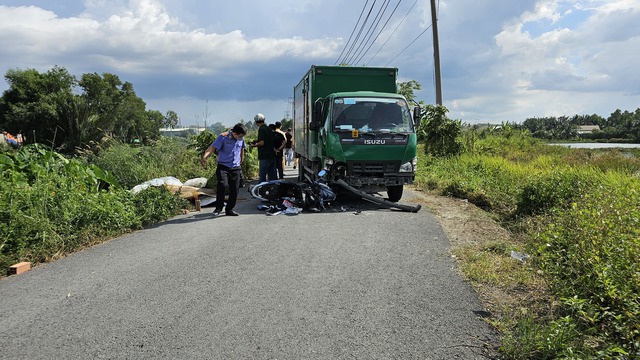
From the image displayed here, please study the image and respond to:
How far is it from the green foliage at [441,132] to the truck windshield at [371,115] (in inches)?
409

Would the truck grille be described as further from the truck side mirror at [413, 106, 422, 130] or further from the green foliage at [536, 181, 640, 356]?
the green foliage at [536, 181, 640, 356]

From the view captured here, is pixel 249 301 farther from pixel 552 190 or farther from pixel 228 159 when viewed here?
pixel 552 190

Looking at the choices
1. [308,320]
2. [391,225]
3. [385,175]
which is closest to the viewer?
[308,320]

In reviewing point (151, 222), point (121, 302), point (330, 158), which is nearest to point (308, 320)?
point (121, 302)

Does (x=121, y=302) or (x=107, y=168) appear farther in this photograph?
(x=107, y=168)

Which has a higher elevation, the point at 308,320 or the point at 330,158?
the point at 330,158

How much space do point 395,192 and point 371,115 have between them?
5.81ft

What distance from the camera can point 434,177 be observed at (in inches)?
538

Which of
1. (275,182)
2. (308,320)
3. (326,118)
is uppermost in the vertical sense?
(326,118)

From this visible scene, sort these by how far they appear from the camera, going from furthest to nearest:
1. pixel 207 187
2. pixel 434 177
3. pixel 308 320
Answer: pixel 434 177 → pixel 207 187 → pixel 308 320

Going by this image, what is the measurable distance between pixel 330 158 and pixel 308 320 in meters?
5.83

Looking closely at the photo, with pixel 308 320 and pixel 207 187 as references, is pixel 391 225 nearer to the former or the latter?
pixel 308 320

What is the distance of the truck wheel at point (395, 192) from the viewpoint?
9852mm

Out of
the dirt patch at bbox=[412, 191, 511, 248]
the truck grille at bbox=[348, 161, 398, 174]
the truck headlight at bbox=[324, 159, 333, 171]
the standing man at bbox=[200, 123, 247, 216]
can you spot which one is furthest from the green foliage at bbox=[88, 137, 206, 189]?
the dirt patch at bbox=[412, 191, 511, 248]
